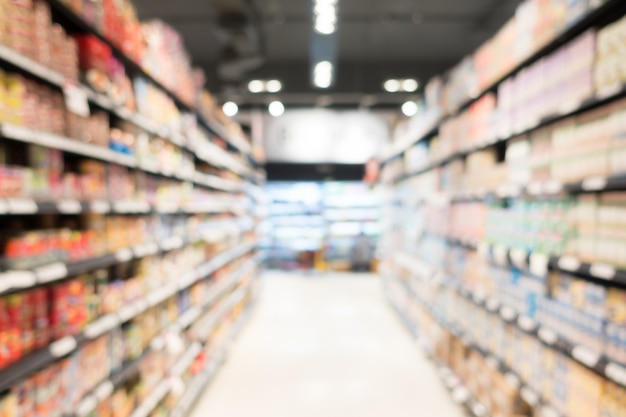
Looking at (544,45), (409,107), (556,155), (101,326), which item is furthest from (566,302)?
(409,107)

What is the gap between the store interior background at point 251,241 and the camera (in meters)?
2.02

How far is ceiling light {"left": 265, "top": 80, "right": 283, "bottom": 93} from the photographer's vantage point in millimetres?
8947

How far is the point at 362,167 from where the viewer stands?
11688 millimetres

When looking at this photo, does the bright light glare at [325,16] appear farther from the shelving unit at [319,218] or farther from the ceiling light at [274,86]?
the shelving unit at [319,218]

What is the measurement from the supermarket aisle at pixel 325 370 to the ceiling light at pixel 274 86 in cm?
428

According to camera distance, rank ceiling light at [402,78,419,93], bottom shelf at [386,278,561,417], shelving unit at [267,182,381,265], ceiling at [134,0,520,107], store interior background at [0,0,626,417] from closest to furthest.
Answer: store interior background at [0,0,626,417]
bottom shelf at [386,278,561,417]
ceiling at [134,0,520,107]
ceiling light at [402,78,419,93]
shelving unit at [267,182,381,265]

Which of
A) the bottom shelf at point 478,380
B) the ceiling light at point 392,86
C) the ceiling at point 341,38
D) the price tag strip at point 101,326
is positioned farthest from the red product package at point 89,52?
the ceiling light at point 392,86

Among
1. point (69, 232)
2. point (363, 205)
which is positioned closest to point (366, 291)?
point (363, 205)

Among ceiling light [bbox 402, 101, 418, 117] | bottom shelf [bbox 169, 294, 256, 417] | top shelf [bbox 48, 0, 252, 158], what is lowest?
bottom shelf [bbox 169, 294, 256, 417]

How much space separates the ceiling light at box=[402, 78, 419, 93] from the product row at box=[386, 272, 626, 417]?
5.20 meters

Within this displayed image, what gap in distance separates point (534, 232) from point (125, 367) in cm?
261

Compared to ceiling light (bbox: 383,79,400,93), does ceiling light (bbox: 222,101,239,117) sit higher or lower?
lower

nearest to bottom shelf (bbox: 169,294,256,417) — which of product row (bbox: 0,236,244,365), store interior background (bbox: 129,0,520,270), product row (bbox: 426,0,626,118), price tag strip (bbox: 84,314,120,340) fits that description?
product row (bbox: 0,236,244,365)

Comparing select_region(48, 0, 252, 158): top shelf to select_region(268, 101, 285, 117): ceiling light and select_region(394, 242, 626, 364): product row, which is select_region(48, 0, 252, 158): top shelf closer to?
select_region(394, 242, 626, 364): product row
